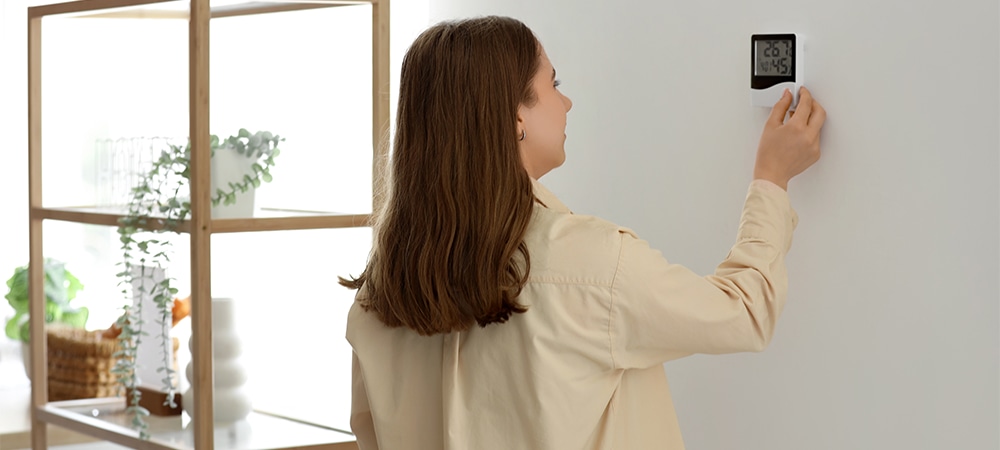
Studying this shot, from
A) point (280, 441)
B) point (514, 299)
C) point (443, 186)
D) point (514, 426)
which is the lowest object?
point (280, 441)

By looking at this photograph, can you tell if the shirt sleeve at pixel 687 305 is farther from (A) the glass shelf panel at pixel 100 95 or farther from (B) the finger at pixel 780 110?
(A) the glass shelf panel at pixel 100 95

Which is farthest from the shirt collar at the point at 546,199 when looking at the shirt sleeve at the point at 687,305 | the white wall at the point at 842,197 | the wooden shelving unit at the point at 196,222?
the wooden shelving unit at the point at 196,222

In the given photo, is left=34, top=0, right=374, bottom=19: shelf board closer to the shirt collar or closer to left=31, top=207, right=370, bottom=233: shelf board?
left=31, top=207, right=370, bottom=233: shelf board

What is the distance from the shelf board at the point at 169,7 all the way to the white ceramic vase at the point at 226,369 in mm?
529

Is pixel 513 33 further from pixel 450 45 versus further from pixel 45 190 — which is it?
pixel 45 190

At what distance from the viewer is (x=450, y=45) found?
132cm

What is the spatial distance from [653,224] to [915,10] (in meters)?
0.57

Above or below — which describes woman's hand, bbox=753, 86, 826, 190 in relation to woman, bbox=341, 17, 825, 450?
above

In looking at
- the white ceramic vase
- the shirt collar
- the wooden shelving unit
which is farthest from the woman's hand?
the white ceramic vase

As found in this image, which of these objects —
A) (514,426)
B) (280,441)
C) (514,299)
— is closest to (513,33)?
(514,299)

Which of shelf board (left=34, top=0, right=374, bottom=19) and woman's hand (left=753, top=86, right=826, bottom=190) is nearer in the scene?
woman's hand (left=753, top=86, right=826, bottom=190)

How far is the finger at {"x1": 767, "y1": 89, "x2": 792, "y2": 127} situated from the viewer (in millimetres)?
1523

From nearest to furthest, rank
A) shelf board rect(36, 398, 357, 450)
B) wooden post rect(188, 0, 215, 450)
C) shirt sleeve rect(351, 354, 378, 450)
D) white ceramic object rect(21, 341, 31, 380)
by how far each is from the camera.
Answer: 1. shirt sleeve rect(351, 354, 378, 450)
2. wooden post rect(188, 0, 215, 450)
3. shelf board rect(36, 398, 357, 450)
4. white ceramic object rect(21, 341, 31, 380)

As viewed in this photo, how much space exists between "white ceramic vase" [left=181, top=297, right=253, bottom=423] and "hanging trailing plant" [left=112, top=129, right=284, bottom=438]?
0.09 m
